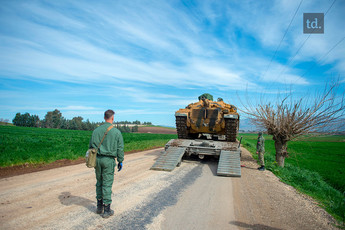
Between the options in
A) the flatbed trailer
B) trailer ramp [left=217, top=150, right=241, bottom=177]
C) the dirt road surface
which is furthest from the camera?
the flatbed trailer

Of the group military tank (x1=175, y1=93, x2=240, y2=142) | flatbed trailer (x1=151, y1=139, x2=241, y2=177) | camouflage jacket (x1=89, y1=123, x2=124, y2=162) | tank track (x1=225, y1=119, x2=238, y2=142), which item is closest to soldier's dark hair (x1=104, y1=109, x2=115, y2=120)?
camouflage jacket (x1=89, y1=123, x2=124, y2=162)

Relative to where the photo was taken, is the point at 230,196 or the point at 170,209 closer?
the point at 170,209

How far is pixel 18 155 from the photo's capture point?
378 inches

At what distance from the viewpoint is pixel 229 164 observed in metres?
8.74

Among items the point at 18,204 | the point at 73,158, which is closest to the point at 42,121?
the point at 73,158

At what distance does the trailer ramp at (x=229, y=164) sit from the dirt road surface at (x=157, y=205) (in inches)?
34.2

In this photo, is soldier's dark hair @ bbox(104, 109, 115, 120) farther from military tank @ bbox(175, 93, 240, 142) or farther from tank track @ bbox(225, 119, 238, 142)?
tank track @ bbox(225, 119, 238, 142)

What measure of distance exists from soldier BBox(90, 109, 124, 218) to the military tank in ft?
24.6

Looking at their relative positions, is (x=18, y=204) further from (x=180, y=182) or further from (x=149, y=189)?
(x=180, y=182)

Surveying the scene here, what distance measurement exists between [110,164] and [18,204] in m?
2.30

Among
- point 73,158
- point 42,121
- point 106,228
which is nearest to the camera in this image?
point 106,228

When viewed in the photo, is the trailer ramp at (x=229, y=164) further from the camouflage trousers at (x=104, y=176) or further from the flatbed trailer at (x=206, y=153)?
the camouflage trousers at (x=104, y=176)

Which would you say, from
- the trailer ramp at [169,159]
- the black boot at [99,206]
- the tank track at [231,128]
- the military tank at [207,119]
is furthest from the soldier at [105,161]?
the tank track at [231,128]

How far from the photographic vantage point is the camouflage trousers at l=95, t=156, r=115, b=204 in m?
4.06
